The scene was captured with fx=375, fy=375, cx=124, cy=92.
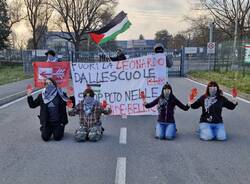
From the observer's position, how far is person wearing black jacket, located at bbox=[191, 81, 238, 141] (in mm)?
7645

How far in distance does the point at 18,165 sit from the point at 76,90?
4.54 m

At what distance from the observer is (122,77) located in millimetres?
10500

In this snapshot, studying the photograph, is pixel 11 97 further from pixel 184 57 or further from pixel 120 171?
pixel 184 57

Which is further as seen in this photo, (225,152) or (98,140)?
(98,140)

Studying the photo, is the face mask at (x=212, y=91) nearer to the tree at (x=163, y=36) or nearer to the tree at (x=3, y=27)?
the tree at (x=3, y=27)

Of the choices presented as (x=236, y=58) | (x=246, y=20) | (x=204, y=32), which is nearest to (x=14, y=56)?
(x=204, y=32)

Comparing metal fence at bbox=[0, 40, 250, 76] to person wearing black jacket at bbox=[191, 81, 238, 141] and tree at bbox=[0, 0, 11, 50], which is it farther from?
tree at bbox=[0, 0, 11, 50]

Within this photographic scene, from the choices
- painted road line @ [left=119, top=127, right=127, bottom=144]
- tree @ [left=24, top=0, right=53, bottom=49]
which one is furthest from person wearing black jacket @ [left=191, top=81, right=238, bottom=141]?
tree @ [left=24, top=0, right=53, bottom=49]

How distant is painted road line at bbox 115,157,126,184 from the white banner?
14.0 feet

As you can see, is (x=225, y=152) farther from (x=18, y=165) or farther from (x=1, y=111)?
(x=1, y=111)

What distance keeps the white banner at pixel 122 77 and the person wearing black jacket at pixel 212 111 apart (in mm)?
2626

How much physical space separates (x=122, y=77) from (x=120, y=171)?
514cm

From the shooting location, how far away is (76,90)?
1041 centimetres

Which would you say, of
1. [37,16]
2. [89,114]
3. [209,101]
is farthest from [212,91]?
[37,16]
